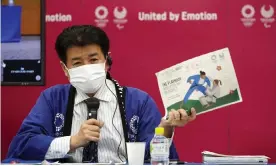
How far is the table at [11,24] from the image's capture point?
404 cm

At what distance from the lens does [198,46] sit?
13.4ft

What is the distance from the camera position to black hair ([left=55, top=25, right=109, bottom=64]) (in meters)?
2.27

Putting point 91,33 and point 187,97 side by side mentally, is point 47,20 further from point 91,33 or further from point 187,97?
point 187,97

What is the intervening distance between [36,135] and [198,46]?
217 centimetres

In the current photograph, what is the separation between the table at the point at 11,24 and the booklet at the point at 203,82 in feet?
7.68

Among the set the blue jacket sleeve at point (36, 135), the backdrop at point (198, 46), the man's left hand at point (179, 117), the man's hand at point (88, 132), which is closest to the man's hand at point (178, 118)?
the man's left hand at point (179, 117)

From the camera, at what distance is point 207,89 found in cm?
195

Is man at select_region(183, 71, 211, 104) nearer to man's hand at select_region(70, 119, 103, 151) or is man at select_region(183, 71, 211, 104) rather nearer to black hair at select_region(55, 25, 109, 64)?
man's hand at select_region(70, 119, 103, 151)

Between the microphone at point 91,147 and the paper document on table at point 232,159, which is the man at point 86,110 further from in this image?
the paper document on table at point 232,159

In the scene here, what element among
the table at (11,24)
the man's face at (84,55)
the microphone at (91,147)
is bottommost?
the microphone at (91,147)

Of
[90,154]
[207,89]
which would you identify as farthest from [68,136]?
[207,89]

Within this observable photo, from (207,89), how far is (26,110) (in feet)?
8.28

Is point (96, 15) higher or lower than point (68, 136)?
higher

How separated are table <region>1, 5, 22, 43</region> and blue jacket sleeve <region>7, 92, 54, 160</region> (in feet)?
6.03
